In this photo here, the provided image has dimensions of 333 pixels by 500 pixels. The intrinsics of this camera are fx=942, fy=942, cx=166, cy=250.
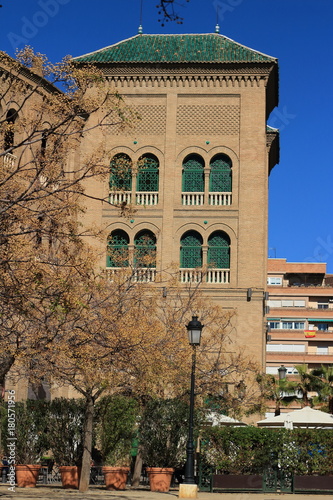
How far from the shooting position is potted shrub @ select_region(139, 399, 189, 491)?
26.0 metres

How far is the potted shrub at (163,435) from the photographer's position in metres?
26.0

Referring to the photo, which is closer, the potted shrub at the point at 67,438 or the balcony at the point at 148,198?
the potted shrub at the point at 67,438

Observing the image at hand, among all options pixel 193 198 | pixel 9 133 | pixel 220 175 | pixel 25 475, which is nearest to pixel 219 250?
pixel 193 198

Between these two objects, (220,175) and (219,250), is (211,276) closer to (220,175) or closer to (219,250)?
(219,250)

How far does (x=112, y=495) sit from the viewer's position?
2181cm

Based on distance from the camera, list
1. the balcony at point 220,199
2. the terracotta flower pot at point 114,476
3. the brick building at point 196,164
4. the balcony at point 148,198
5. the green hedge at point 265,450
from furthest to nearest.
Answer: the balcony at point 148,198
the balcony at point 220,199
the brick building at point 196,164
the terracotta flower pot at point 114,476
the green hedge at point 265,450

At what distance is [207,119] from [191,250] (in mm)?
5823

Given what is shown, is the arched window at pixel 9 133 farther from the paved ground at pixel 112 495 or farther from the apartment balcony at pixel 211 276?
the apartment balcony at pixel 211 276

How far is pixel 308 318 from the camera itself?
85312 millimetres

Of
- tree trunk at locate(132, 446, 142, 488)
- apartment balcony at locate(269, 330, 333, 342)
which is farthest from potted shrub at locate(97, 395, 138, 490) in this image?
apartment balcony at locate(269, 330, 333, 342)

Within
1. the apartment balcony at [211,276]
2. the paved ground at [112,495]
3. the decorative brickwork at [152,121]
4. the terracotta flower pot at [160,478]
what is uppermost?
the decorative brickwork at [152,121]

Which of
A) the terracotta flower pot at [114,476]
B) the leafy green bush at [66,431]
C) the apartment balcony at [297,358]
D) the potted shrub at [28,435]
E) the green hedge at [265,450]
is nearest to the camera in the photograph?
the green hedge at [265,450]

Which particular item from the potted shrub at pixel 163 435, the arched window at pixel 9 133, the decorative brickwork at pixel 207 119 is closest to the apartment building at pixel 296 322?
the decorative brickwork at pixel 207 119

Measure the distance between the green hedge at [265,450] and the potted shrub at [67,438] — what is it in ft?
11.6
